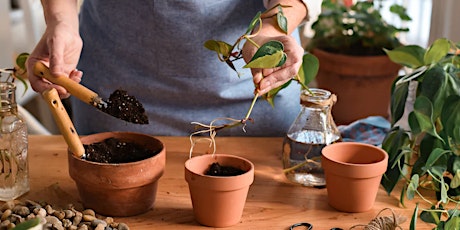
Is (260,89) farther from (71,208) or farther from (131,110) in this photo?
(71,208)

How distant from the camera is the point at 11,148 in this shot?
113 cm

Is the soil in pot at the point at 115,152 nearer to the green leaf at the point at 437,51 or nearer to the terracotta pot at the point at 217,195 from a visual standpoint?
the terracotta pot at the point at 217,195

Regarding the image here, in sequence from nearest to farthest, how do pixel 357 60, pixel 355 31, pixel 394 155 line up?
pixel 394 155
pixel 357 60
pixel 355 31

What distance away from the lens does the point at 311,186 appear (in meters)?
1.21

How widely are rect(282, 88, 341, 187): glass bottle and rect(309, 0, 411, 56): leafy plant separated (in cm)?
156

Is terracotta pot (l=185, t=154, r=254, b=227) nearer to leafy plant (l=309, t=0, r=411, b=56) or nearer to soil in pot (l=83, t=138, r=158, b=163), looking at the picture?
soil in pot (l=83, t=138, r=158, b=163)

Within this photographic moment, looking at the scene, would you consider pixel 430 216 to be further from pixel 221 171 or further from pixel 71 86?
pixel 71 86

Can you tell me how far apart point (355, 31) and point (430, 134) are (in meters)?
1.71

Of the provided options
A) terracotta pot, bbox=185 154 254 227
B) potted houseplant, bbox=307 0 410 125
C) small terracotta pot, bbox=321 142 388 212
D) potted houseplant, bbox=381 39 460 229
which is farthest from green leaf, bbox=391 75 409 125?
potted houseplant, bbox=307 0 410 125

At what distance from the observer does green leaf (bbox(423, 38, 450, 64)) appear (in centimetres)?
123

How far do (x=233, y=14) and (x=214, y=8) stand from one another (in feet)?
0.15

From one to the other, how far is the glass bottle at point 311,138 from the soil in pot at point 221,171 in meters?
0.19

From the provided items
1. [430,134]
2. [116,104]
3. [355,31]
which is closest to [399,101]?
[430,134]

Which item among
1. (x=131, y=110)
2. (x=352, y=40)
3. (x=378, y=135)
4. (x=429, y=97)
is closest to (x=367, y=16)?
(x=352, y=40)
